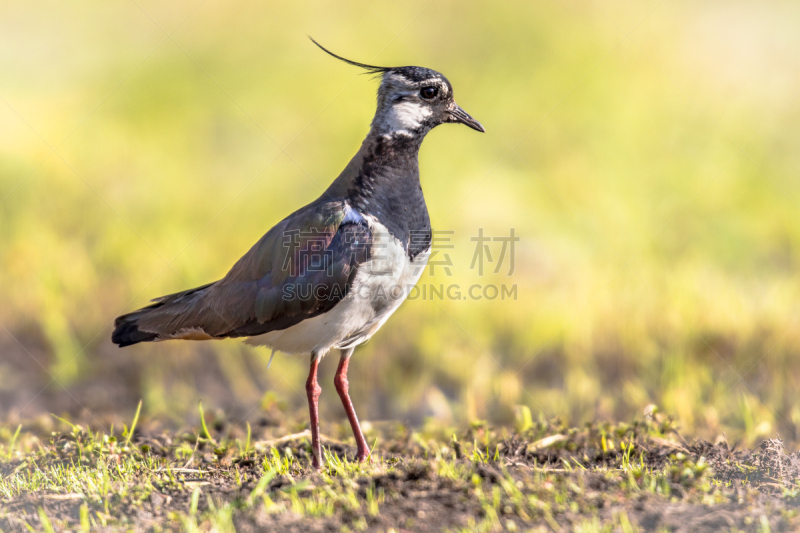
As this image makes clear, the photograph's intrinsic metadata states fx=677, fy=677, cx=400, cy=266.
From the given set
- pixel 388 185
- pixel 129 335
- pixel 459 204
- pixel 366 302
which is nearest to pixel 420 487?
pixel 366 302

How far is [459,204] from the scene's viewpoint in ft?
27.8

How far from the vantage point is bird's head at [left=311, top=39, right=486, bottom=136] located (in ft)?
15.2

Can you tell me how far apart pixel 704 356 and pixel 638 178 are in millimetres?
3580

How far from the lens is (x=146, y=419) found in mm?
5645

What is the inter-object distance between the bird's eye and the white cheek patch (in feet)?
0.23

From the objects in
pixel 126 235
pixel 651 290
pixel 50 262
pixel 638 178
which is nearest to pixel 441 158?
pixel 638 178

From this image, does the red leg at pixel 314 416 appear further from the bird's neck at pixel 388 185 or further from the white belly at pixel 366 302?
the bird's neck at pixel 388 185

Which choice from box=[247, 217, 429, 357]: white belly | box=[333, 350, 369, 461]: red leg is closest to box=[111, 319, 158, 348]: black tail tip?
box=[247, 217, 429, 357]: white belly

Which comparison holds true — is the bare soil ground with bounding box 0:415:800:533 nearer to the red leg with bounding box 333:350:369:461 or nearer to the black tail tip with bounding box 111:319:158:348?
the red leg with bounding box 333:350:369:461

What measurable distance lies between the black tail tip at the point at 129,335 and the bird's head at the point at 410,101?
2.15m

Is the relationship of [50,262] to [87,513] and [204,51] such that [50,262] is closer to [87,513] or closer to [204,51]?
[87,513]

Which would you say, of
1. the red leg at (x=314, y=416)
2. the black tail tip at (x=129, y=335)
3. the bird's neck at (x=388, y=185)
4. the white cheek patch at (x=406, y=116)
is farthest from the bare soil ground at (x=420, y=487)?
Answer: the white cheek patch at (x=406, y=116)

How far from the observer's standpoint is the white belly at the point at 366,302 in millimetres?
4207

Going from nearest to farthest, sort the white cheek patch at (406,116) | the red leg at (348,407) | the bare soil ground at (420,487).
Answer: the bare soil ground at (420,487) → the red leg at (348,407) → the white cheek patch at (406,116)
